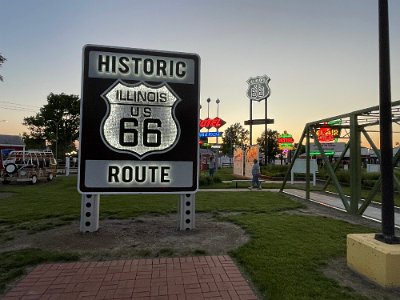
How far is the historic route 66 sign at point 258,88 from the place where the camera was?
28719 mm

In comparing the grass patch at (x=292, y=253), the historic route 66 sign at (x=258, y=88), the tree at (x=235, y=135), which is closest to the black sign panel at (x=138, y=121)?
the grass patch at (x=292, y=253)

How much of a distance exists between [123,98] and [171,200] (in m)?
5.81

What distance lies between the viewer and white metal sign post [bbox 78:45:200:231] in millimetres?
6816

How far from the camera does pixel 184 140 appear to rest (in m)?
7.26

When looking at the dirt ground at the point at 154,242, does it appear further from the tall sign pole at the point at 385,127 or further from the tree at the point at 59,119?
the tree at the point at 59,119

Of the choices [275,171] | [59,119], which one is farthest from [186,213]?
[59,119]

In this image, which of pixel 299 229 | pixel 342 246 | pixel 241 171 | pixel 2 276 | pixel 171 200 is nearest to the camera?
pixel 2 276

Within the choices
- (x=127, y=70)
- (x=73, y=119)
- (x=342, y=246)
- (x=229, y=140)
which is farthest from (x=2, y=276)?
(x=229, y=140)

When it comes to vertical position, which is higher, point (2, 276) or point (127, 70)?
point (127, 70)

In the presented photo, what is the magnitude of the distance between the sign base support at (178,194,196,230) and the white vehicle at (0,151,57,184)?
591 inches

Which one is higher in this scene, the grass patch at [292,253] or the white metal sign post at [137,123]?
the white metal sign post at [137,123]

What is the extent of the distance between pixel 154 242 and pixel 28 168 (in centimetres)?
1582

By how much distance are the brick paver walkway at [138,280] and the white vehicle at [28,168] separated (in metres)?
16.1

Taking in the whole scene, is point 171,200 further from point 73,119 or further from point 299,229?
point 73,119
